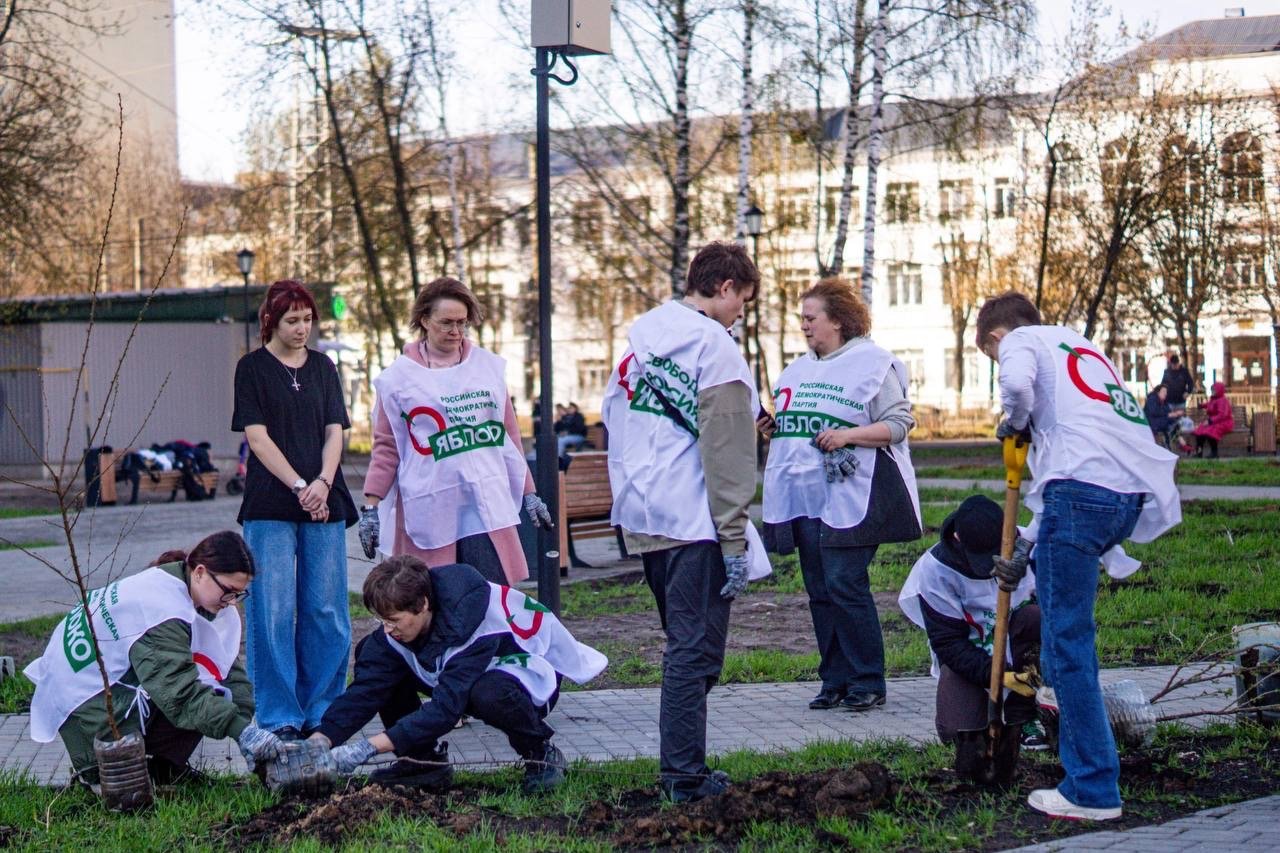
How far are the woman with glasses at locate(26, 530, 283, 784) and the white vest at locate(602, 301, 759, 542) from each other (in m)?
1.45

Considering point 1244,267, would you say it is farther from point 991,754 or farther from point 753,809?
point 753,809

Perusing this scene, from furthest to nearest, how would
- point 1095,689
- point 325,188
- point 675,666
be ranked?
point 325,188
point 675,666
point 1095,689

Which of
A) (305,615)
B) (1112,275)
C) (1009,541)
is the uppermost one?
(1112,275)

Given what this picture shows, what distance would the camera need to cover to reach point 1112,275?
36.9 metres

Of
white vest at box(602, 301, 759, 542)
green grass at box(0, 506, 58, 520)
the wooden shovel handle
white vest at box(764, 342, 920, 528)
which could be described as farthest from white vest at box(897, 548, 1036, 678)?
green grass at box(0, 506, 58, 520)

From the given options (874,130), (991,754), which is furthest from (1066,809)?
(874,130)

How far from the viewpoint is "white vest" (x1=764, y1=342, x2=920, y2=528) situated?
6.83 m

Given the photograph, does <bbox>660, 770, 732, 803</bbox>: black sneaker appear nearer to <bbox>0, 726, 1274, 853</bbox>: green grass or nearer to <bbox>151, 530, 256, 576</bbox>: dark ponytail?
<bbox>0, 726, 1274, 853</bbox>: green grass

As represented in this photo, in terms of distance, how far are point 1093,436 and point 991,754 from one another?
1186 millimetres

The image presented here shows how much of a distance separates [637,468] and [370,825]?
1.44 m

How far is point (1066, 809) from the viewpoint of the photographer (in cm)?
468

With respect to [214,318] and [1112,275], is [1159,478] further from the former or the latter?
[1112,275]

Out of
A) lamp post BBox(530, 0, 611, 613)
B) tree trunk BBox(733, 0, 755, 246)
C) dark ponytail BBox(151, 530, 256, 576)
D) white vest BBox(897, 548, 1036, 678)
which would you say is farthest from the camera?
tree trunk BBox(733, 0, 755, 246)

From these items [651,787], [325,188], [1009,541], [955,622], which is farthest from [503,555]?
[325,188]
